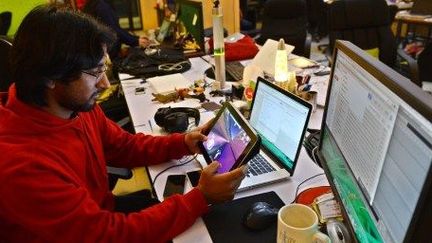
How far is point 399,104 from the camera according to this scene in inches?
23.8

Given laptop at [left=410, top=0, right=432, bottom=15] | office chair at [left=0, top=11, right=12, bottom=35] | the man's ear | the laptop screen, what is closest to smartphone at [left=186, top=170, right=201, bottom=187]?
the laptop screen

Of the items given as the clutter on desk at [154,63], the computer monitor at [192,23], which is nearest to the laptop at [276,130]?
the clutter on desk at [154,63]

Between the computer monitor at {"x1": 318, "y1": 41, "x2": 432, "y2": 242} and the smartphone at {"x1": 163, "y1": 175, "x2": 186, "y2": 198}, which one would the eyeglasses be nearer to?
the smartphone at {"x1": 163, "y1": 175, "x2": 186, "y2": 198}

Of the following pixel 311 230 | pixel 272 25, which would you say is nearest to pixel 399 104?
pixel 311 230

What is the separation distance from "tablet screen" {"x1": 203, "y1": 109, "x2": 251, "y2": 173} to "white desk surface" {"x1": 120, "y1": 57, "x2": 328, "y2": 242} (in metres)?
0.11

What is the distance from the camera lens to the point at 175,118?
1.63 meters

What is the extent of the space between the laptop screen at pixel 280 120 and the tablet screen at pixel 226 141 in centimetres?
15

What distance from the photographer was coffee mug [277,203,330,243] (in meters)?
0.84

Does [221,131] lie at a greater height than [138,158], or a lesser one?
greater

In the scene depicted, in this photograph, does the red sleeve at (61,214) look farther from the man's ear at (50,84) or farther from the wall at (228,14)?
the wall at (228,14)

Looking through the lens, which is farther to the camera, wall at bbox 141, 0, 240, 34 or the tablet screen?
wall at bbox 141, 0, 240, 34

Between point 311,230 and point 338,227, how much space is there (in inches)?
A: 5.9

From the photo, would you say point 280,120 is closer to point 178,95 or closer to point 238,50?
point 178,95

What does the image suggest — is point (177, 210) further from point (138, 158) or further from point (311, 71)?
point (311, 71)
